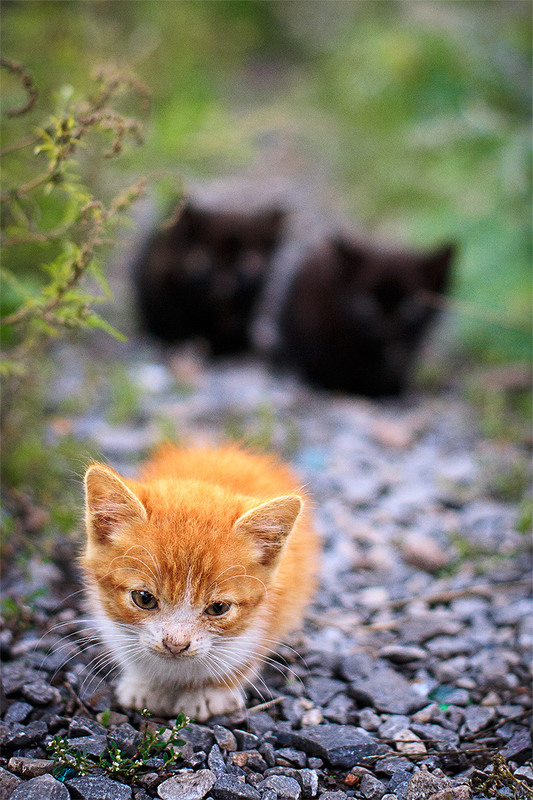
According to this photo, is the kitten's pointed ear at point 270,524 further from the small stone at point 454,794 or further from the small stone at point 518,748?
the small stone at point 518,748

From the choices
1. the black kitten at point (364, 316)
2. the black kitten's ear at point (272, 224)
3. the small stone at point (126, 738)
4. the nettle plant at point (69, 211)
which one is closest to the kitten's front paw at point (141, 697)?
the small stone at point (126, 738)

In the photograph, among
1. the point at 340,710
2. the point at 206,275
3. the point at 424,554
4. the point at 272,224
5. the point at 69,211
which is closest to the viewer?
the point at 340,710

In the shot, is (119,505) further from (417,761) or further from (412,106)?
(412,106)

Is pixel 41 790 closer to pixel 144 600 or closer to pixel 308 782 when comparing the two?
pixel 144 600

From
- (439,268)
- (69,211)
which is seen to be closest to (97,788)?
(69,211)

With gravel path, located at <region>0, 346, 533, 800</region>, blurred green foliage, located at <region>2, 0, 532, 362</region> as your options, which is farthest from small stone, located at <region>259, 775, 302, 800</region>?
blurred green foliage, located at <region>2, 0, 532, 362</region>

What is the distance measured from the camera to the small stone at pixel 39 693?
1769mm

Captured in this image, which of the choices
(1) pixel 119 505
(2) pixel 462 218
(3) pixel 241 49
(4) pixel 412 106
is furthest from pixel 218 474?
(3) pixel 241 49

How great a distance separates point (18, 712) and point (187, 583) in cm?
54

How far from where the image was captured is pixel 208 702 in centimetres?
184

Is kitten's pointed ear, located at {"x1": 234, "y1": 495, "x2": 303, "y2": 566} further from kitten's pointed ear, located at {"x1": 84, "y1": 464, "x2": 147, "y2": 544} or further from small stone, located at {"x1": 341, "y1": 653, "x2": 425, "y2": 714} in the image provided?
small stone, located at {"x1": 341, "y1": 653, "x2": 425, "y2": 714}

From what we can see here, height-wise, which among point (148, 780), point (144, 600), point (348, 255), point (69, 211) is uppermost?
point (348, 255)

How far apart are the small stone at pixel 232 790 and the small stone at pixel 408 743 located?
40cm

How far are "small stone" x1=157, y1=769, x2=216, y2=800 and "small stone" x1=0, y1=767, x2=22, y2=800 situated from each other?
302mm
